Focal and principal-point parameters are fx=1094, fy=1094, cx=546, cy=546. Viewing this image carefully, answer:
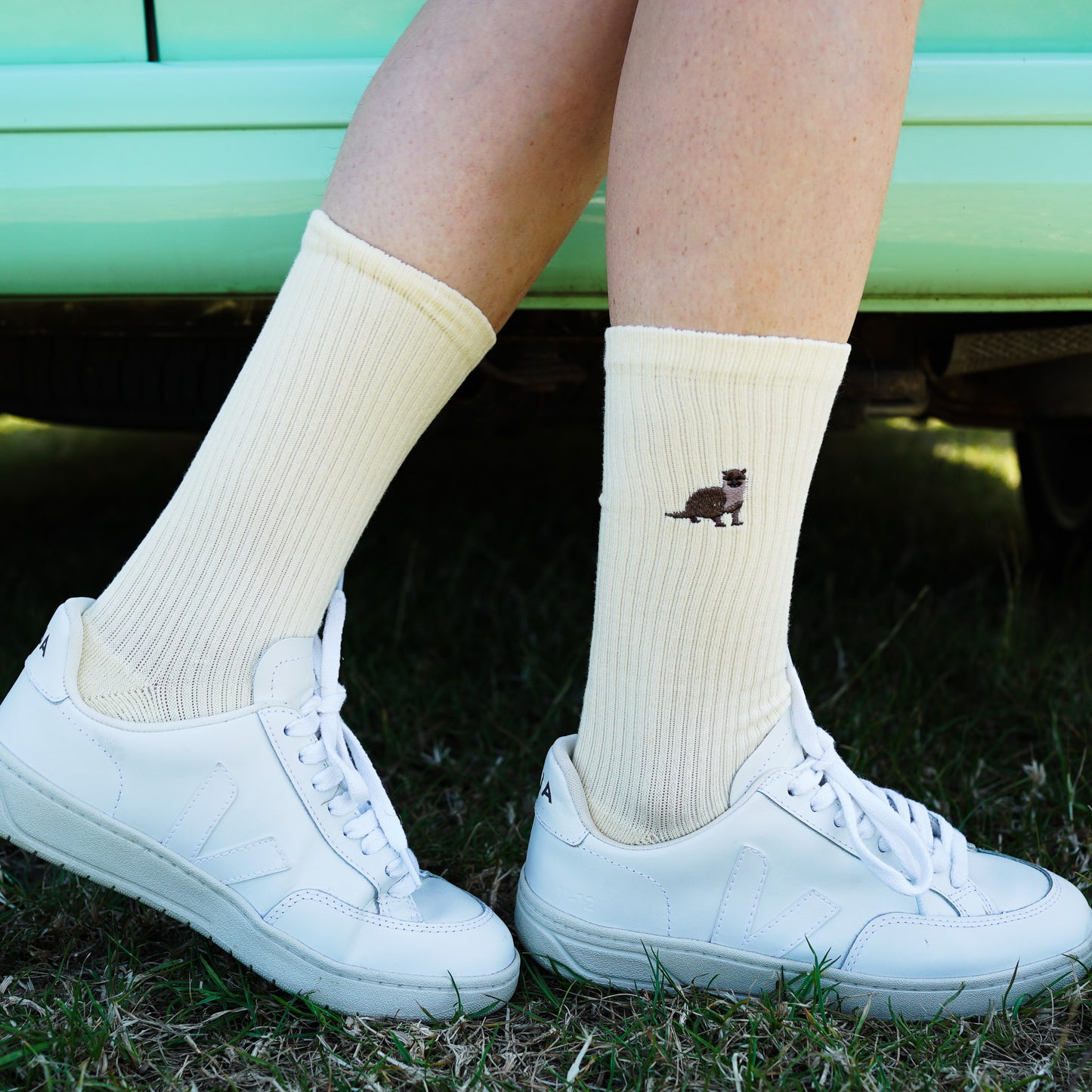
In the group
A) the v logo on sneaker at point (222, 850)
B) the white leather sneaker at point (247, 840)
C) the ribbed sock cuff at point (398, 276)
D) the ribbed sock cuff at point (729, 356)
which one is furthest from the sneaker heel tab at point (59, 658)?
the ribbed sock cuff at point (729, 356)

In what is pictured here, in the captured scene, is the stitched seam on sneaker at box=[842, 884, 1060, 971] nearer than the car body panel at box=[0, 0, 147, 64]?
Yes

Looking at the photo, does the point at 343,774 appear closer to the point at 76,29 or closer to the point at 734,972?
the point at 734,972

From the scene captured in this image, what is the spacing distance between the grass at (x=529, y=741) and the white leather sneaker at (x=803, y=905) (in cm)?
3

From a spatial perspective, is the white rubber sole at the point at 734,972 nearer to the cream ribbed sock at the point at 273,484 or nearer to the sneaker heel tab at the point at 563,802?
the sneaker heel tab at the point at 563,802

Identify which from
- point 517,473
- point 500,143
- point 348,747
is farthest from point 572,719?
point 517,473

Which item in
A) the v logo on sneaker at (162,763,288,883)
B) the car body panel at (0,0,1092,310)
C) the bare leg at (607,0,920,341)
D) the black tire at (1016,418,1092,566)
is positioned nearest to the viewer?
the bare leg at (607,0,920,341)

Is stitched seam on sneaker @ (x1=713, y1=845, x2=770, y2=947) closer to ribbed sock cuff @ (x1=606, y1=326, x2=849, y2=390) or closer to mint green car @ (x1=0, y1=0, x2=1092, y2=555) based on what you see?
ribbed sock cuff @ (x1=606, y1=326, x2=849, y2=390)

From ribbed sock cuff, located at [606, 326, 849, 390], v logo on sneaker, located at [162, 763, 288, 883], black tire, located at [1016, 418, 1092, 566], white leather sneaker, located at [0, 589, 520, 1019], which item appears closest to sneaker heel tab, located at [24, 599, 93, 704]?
white leather sneaker, located at [0, 589, 520, 1019]

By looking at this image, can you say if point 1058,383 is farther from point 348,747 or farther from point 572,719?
point 348,747

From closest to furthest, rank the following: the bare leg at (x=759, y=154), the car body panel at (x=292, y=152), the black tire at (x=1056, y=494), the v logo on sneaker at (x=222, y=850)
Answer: the bare leg at (x=759, y=154) → the v logo on sneaker at (x=222, y=850) → the car body panel at (x=292, y=152) → the black tire at (x=1056, y=494)

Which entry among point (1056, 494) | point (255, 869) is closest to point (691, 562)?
point (255, 869)

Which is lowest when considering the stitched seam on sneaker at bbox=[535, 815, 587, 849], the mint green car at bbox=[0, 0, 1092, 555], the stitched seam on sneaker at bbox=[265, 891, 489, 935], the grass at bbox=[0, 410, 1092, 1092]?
the grass at bbox=[0, 410, 1092, 1092]

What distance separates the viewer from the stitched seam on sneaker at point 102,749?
752 millimetres

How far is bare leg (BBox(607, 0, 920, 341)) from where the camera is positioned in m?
0.66
